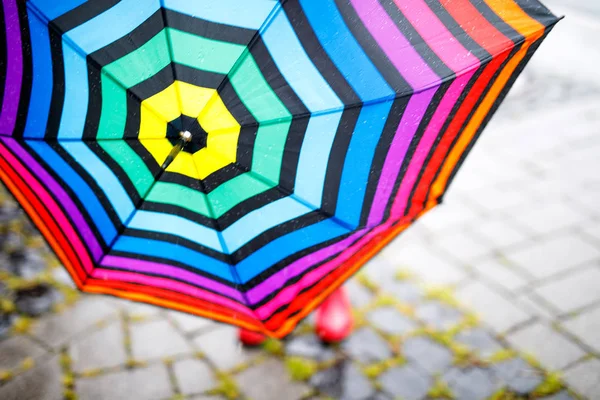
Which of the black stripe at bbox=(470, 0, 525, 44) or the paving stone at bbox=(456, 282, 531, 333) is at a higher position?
the black stripe at bbox=(470, 0, 525, 44)

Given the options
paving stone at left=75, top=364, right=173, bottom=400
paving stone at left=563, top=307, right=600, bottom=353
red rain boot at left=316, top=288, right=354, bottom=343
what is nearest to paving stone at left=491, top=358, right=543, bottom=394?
paving stone at left=563, top=307, right=600, bottom=353

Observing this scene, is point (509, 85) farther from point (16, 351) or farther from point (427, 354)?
point (16, 351)

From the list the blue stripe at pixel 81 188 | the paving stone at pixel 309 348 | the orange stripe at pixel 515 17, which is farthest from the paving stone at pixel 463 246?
the blue stripe at pixel 81 188

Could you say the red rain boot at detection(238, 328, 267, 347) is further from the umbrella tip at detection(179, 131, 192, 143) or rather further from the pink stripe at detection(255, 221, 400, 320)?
the umbrella tip at detection(179, 131, 192, 143)

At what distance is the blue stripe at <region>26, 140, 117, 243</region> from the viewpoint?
1.67 m

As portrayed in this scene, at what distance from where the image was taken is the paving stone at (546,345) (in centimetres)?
267

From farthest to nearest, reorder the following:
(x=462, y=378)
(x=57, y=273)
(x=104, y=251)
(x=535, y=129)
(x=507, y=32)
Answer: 1. (x=535, y=129)
2. (x=57, y=273)
3. (x=462, y=378)
4. (x=104, y=251)
5. (x=507, y=32)

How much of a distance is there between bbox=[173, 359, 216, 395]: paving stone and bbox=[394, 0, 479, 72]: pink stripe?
1914 mm

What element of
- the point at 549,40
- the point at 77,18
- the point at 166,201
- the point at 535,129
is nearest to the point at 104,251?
the point at 166,201

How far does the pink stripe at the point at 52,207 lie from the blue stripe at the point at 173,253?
0.51 ft

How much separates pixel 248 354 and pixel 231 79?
1.71m

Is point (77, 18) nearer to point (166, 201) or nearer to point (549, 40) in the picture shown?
point (166, 201)

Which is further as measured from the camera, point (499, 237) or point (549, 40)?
point (549, 40)

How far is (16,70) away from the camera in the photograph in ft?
5.26
